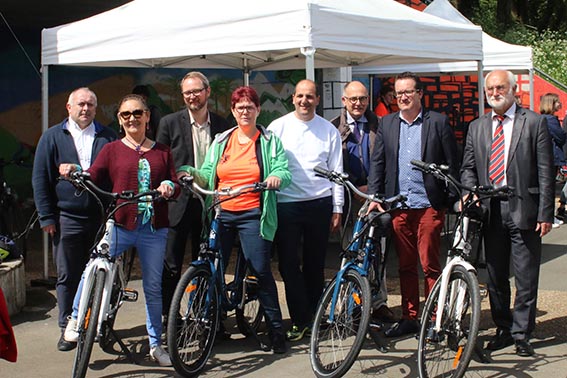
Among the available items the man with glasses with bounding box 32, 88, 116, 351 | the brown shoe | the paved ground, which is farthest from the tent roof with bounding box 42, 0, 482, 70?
the paved ground

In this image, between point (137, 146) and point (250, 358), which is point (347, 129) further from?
point (250, 358)

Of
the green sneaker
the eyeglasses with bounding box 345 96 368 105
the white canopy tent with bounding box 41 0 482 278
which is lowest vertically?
the green sneaker

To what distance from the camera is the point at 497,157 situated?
582 cm

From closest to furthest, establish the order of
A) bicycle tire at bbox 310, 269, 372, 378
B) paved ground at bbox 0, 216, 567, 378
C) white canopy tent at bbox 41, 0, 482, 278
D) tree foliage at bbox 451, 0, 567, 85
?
1. bicycle tire at bbox 310, 269, 372, 378
2. paved ground at bbox 0, 216, 567, 378
3. white canopy tent at bbox 41, 0, 482, 278
4. tree foliage at bbox 451, 0, 567, 85

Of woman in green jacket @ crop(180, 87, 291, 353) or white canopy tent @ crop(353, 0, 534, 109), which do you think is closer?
woman in green jacket @ crop(180, 87, 291, 353)

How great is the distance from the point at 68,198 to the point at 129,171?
33.8 inches

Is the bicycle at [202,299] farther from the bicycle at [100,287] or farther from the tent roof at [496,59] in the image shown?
the tent roof at [496,59]

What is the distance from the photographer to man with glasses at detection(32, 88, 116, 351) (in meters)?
6.05

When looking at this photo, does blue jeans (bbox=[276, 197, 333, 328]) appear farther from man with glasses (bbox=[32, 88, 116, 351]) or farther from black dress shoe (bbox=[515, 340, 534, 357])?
black dress shoe (bbox=[515, 340, 534, 357])

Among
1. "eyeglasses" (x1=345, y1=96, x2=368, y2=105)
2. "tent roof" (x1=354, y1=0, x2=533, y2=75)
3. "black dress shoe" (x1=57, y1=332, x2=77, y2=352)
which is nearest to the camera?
"black dress shoe" (x1=57, y1=332, x2=77, y2=352)

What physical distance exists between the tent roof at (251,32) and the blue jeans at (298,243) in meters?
1.41

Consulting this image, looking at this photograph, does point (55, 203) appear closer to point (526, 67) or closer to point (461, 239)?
point (461, 239)

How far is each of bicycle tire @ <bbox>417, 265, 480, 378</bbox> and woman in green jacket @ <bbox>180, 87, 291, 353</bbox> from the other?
1221 mm

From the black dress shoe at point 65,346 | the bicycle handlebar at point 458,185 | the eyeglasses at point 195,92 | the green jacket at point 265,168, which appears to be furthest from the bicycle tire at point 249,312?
the bicycle handlebar at point 458,185
